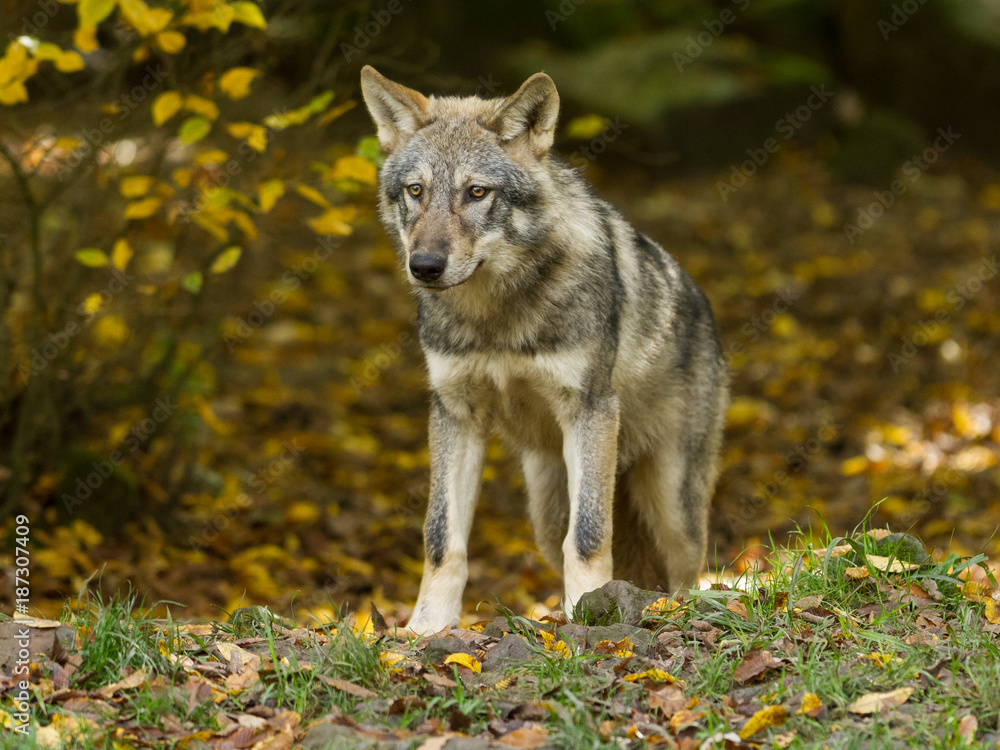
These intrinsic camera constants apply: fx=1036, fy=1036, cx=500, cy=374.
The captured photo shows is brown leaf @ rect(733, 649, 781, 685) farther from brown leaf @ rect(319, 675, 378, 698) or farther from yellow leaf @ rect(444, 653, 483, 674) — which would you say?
brown leaf @ rect(319, 675, 378, 698)

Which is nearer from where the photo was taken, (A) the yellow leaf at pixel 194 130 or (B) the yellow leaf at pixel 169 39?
(B) the yellow leaf at pixel 169 39

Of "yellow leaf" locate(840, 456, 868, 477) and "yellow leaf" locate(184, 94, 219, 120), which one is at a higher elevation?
"yellow leaf" locate(184, 94, 219, 120)

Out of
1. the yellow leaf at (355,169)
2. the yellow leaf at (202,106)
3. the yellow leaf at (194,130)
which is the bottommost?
the yellow leaf at (355,169)

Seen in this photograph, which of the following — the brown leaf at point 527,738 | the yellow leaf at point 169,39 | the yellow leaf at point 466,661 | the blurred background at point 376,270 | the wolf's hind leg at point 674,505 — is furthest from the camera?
the blurred background at point 376,270

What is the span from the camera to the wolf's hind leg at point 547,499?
614 cm

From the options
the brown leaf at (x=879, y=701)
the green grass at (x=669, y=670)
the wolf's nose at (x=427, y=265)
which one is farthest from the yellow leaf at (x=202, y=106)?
the brown leaf at (x=879, y=701)

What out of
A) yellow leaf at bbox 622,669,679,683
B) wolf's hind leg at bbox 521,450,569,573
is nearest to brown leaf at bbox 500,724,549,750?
yellow leaf at bbox 622,669,679,683

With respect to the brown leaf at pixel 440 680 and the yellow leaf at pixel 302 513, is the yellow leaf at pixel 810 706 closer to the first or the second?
the brown leaf at pixel 440 680

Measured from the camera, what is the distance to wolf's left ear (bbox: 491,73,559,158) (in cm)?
515

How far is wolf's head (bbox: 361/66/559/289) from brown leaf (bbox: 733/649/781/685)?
6.86 feet

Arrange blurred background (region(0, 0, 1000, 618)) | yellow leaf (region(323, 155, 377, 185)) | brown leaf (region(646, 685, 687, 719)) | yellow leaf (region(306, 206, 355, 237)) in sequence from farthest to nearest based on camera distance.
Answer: blurred background (region(0, 0, 1000, 618)) → yellow leaf (region(306, 206, 355, 237)) → yellow leaf (region(323, 155, 377, 185)) → brown leaf (region(646, 685, 687, 719))

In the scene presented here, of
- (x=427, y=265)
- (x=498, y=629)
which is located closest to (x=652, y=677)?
(x=498, y=629)

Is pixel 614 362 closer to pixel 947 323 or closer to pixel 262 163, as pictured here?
pixel 262 163

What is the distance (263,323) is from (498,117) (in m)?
7.70
